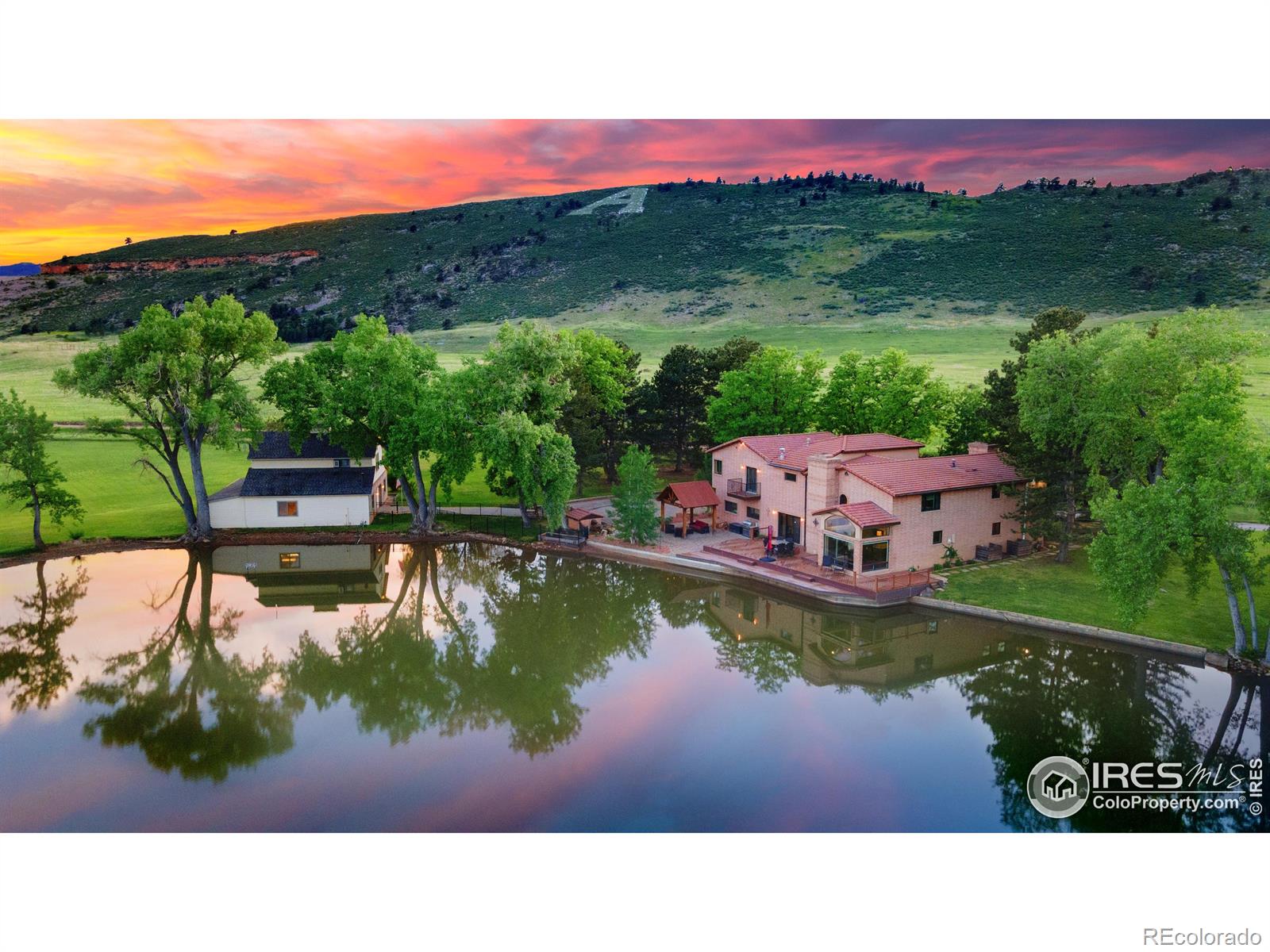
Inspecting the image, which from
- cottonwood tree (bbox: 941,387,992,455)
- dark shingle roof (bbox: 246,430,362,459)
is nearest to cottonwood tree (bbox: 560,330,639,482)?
dark shingle roof (bbox: 246,430,362,459)

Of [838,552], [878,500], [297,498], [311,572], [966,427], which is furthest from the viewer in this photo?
[966,427]

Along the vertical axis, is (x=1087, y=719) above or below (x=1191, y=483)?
below

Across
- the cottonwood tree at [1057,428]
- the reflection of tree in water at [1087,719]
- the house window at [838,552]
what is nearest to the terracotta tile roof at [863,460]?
the house window at [838,552]

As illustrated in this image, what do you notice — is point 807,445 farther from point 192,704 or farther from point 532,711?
point 192,704

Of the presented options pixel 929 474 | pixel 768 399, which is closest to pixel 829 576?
pixel 929 474

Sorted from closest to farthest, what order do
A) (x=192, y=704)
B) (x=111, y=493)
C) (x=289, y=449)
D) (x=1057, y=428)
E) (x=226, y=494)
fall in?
(x=192, y=704), (x=1057, y=428), (x=226, y=494), (x=289, y=449), (x=111, y=493)

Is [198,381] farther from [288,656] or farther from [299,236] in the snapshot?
[299,236]

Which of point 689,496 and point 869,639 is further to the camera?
point 689,496

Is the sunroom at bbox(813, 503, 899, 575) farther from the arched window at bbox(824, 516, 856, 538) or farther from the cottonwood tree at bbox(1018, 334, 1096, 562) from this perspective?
the cottonwood tree at bbox(1018, 334, 1096, 562)
